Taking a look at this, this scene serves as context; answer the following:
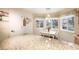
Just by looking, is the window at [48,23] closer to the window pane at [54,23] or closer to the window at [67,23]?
the window pane at [54,23]

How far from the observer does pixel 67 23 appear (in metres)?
2.50

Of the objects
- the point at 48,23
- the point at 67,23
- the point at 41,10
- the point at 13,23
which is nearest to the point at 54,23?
the point at 48,23

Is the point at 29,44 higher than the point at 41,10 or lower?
lower

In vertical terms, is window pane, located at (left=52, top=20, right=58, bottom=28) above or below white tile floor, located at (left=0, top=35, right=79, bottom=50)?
above

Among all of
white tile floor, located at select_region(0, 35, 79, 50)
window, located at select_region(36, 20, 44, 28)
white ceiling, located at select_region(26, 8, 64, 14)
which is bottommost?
white tile floor, located at select_region(0, 35, 79, 50)

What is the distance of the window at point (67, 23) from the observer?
2.48 meters

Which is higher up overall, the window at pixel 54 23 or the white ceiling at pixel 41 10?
the white ceiling at pixel 41 10

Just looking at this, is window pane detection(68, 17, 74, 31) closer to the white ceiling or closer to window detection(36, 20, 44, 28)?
the white ceiling

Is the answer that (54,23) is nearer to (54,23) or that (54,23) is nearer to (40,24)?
(54,23)

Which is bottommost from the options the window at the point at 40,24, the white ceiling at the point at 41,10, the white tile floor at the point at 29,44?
the white tile floor at the point at 29,44

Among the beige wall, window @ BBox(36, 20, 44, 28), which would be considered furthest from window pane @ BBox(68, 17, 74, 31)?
the beige wall

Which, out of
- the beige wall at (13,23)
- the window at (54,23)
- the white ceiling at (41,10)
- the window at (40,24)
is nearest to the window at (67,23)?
the window at (54,23)

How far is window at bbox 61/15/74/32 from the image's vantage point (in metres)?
2.48
